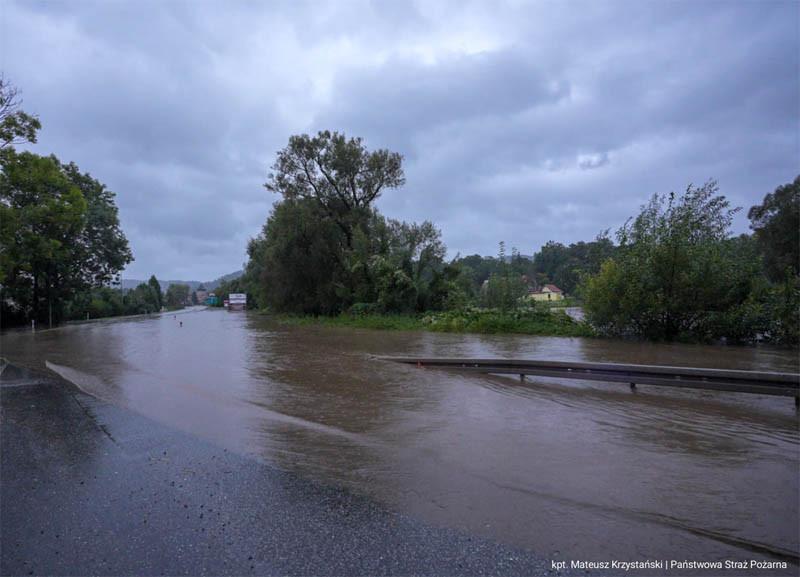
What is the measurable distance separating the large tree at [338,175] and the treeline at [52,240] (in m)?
14.0

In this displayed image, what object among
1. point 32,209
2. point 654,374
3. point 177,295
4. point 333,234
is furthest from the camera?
point 177,295

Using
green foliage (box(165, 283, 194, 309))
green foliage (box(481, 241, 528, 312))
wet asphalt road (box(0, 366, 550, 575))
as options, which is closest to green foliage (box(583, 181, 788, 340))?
green foliage (box(481, 241, 528, 312))

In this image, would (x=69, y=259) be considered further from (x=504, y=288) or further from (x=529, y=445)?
(x=529, y=445)

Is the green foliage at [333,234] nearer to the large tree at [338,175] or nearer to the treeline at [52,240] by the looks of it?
the large tree at [338,175]

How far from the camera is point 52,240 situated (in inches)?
830

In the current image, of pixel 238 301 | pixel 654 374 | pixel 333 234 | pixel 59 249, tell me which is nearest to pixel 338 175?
pixel 333 234

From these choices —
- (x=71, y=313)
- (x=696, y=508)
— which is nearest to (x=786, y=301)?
(x=696, y=508)

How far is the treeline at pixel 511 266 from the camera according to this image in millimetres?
15406

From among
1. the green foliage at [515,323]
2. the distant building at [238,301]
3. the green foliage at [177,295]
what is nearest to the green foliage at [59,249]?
the green foliage at [515,323]

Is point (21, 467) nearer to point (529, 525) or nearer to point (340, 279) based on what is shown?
point (529, 525)

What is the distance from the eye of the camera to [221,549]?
11.1ft

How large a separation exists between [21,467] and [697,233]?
1760cm

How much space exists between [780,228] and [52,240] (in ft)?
154

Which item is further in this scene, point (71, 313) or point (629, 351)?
point (71, 313)
